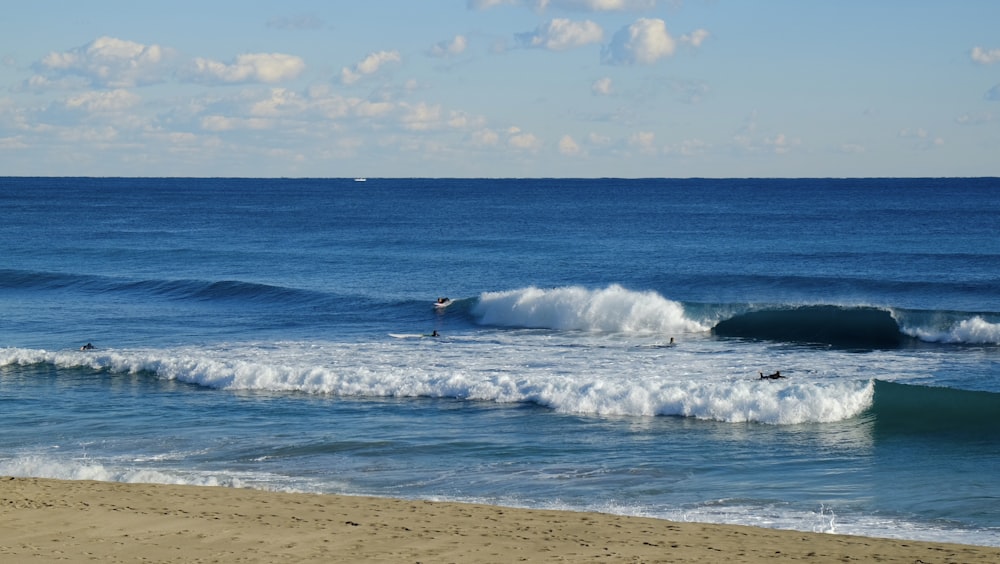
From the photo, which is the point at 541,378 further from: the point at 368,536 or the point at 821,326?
the point at 821,326

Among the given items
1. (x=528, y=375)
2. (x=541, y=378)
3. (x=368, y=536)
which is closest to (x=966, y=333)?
(x=528, y=375)

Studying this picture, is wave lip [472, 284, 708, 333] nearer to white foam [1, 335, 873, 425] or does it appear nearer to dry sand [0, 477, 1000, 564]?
white foam [1, 335, 873, 425]

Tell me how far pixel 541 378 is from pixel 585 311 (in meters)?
10.2

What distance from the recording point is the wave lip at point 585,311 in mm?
31734

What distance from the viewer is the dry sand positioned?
37.1ft

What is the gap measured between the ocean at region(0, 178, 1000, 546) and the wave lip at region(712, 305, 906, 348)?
0.10 metres

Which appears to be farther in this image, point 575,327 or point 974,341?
point 575,327

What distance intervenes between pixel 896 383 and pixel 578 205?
8749 centimetres

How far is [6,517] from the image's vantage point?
12508mm

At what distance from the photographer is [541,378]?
22469mm

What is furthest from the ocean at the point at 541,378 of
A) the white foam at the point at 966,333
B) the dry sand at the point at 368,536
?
the dry sand at the point at 368,536

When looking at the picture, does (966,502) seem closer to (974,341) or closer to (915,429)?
(915,429)

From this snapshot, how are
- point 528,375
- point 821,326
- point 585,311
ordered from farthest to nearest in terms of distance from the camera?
point 585,311 → point 821,326 → point 528,375

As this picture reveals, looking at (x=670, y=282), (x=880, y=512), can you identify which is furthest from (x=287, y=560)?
(x=670, y=282)
